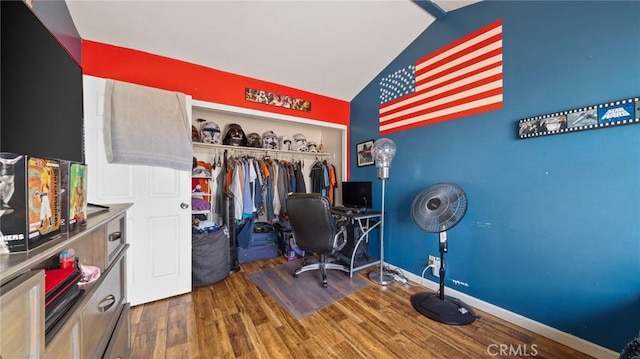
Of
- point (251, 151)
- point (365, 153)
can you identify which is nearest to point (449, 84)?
point (365, 153)

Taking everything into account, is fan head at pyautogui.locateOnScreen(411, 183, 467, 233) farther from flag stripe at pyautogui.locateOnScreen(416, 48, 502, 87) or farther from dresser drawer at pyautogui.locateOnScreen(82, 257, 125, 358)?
dresser drawer at pyautogui.locateOnScreen(82, 257, 125, 358)

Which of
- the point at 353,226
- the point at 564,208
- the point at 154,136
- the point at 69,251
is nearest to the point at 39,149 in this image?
the point at 69,251

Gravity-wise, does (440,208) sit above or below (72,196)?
below

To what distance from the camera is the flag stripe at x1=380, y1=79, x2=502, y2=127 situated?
188 centimetres

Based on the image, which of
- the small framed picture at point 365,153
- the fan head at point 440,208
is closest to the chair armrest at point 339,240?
the fan head at point 440,208

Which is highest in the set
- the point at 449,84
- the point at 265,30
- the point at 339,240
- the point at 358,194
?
the point at 265,30

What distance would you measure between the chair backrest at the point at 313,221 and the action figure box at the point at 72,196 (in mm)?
1573

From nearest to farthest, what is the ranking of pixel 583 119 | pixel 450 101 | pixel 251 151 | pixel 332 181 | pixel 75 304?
pixel 75 304 → pixel 583 119 → pixel 450 101 → pixel 251 151 → pixel 332 181

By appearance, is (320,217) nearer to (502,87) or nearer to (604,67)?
(502,87)

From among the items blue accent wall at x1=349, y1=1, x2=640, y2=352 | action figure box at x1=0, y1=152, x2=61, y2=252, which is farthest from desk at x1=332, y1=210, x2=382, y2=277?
action figure box at x1=0, y1=152, x2=61, y2=252

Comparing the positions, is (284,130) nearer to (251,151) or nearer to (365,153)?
(251,151)

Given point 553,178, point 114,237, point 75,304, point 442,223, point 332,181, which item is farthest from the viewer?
point 332,181

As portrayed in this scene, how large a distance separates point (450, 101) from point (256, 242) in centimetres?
292

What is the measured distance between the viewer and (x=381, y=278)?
7.94 ft
